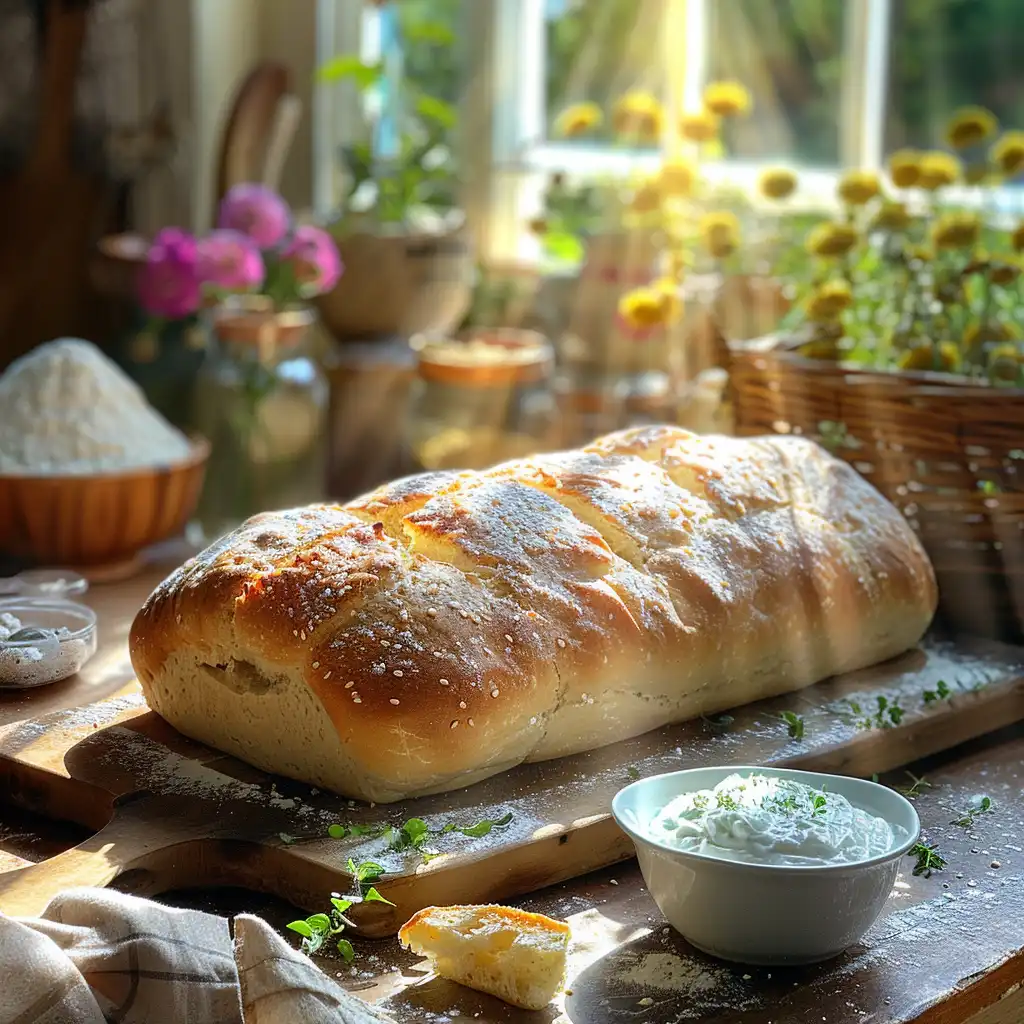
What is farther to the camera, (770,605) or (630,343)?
(630,343)

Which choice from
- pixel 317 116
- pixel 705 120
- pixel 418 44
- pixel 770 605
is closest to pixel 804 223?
pixel 705 120

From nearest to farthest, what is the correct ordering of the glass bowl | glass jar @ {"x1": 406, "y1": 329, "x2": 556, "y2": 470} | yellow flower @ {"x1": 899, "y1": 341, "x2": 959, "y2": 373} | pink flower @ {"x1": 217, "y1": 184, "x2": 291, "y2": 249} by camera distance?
the glass bowl, yellow flower @ {"x1": 899, "y1": 341, "x2": 959, "y2": 373}, pink flower @ {"x1": 217, "y1": 184, "x2": 291, "y2": 249}, glass jar @ {"x1": 406, "y1": 329, "x2": 556, "y2": 470}

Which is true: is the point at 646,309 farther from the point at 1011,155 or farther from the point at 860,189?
the point at 1011,155

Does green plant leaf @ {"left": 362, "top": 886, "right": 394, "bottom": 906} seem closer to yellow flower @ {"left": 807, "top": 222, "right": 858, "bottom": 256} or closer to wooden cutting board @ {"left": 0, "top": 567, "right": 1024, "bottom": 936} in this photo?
wooden cutting board @ {"left": 0, "top": 567, "right": 1024, "bottom": 936}

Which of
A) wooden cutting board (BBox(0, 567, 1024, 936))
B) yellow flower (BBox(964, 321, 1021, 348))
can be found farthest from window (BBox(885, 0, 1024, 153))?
wooden cutting board (BBox(0, 567, 1024, 936))

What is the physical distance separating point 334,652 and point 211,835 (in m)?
0.17

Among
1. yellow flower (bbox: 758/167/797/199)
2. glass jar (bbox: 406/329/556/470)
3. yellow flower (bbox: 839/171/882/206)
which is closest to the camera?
yellow flower (bbox: 839/171/882/206)

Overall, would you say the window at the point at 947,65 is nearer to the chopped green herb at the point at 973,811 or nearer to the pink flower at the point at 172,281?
the pink flower at the point at 172,281

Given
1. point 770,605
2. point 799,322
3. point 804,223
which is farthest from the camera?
point 804,223

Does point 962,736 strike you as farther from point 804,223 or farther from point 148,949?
point 804,223

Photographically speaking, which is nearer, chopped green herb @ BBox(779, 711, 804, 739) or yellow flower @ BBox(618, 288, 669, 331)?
chopped green herb @ BBox(779, 711, 804, 739)

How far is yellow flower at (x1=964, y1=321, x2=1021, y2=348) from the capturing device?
1771mm

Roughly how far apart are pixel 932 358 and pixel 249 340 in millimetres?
1187

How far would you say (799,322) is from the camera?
2.09 m
